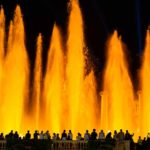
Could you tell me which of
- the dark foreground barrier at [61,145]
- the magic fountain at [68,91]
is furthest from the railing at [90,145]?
A: the magic fountain at [68,91]

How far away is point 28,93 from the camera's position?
178 feet

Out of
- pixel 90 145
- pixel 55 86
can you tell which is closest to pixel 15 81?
pixel 55 86

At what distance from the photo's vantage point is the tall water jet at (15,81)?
155ft

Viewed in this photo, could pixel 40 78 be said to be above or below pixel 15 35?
below

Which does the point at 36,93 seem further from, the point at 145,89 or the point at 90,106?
the point at 145,89

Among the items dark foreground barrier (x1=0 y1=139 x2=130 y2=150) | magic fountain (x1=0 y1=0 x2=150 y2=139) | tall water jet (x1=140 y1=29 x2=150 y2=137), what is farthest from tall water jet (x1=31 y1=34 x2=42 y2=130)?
dark foreground barrier (x1=0 y1=139 x2=130 y2=150)

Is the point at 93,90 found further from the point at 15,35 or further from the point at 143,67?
the point at 15,35

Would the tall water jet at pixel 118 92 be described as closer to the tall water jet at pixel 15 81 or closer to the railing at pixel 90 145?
the tall water jet at pixel 15 81

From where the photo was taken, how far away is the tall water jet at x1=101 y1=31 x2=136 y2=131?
49125 millimetres

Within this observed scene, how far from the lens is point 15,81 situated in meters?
49.8

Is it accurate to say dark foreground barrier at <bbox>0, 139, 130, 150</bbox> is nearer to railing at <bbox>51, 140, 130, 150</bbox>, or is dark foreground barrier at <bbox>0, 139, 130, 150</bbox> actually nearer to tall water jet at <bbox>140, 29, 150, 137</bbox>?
railing at <bbox>51, 140, 130, 150</bbox>

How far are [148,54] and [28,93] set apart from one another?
11.7 metres

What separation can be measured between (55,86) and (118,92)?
5.48m

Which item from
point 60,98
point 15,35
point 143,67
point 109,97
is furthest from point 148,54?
point 15,35
